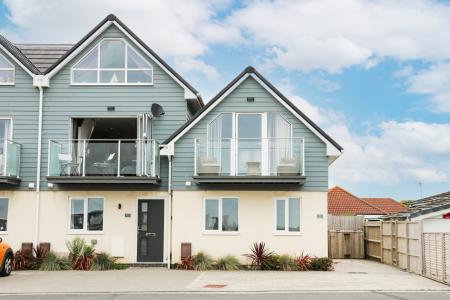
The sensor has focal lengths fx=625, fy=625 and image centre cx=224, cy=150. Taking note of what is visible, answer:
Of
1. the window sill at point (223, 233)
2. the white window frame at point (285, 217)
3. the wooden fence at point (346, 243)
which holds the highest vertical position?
the white window frame at point (285, 217)

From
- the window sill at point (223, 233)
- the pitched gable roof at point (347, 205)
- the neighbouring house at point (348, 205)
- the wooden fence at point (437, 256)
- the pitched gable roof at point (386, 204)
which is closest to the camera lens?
the wooden fence at point (437, 256)

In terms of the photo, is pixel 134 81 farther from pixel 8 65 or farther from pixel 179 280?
pixel 179 280

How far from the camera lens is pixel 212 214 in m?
21.5

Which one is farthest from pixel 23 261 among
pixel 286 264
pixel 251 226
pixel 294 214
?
pixel 294 214

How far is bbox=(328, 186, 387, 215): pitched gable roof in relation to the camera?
3984cm

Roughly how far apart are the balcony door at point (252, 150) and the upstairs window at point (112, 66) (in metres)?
4.00

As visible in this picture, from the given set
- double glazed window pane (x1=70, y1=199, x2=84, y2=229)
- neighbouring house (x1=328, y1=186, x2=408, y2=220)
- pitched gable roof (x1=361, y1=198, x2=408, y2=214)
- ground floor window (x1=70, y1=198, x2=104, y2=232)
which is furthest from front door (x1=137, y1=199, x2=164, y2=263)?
pitched gable roof (x1=361, y1=198, x2=408, y2=214)

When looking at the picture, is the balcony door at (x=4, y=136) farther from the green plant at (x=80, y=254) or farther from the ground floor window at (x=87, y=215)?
the green plant at (x=80, y=254)

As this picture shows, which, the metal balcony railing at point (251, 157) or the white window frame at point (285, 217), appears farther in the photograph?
the white window frame at point (285, 217)

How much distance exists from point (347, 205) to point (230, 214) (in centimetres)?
2072

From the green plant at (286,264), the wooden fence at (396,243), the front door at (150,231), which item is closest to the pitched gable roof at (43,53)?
the front door at (150,231)

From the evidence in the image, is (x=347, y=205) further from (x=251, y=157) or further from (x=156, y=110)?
(x=156, y=110)

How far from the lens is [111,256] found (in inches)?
847

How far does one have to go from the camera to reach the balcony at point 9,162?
2120 centimetres
